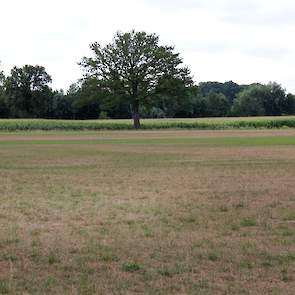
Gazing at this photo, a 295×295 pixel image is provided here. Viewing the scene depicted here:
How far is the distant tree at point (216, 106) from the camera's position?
133m

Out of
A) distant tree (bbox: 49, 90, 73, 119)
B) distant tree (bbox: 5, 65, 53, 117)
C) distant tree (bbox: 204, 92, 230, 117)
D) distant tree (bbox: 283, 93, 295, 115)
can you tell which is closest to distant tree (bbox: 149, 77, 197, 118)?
distant tree (bbox: 49, 90, 73, 119)

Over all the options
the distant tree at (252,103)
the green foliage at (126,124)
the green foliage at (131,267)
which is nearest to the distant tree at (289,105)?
the distant tree at (252,103)

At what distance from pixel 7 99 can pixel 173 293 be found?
118 metres

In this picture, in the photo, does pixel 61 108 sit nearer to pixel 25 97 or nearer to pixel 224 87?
pixel 25 97

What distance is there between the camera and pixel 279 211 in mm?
13422

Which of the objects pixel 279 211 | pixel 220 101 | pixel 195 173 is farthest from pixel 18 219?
pixel 220 101

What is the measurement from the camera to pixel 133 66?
8425 cm

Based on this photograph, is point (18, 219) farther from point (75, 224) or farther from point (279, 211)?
point (279, 211)

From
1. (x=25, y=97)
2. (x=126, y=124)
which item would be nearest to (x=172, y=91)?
(x=126, y=124)

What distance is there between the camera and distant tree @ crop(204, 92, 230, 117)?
132975 millimetres

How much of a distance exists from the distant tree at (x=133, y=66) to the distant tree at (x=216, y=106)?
158 ft

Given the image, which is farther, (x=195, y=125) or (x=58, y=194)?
(x=195, y=125)

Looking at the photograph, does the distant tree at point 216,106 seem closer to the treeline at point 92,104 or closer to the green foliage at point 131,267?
the treeline at point 92,104

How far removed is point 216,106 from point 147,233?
124819mm
